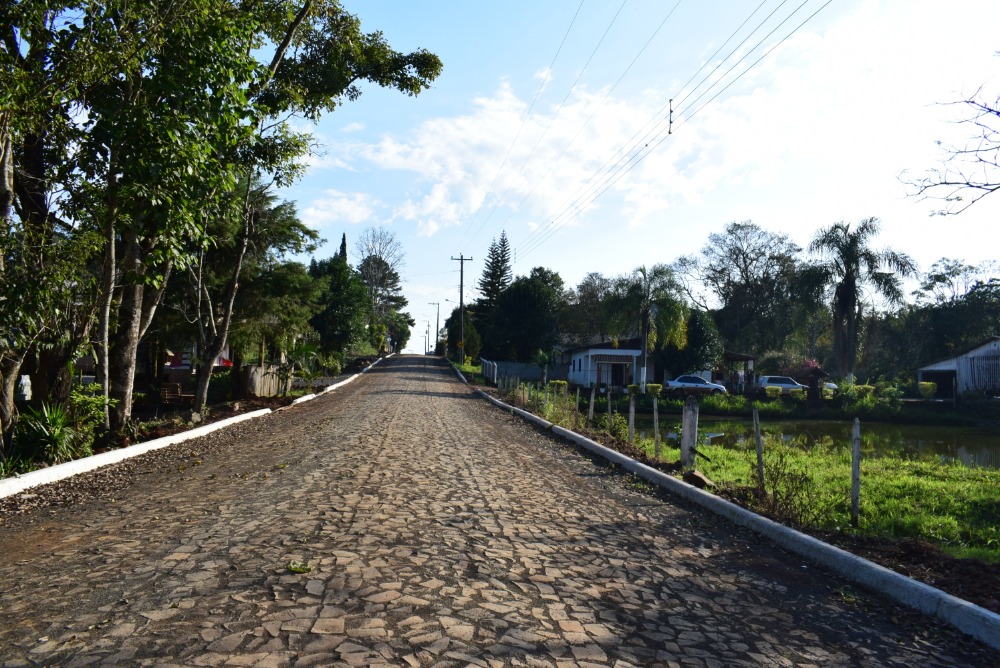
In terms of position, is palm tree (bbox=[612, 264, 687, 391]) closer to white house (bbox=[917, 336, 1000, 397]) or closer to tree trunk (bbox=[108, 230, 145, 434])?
white house (bbox=[917, 336, 1000, 397])

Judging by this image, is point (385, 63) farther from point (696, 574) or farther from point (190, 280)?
point (696, 574)

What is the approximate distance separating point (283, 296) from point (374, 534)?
18.3m

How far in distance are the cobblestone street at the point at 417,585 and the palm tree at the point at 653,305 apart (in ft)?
112

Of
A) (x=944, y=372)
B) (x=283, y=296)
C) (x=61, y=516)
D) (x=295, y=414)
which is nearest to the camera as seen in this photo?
(x=61, y=516)

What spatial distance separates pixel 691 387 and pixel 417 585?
41609 mm

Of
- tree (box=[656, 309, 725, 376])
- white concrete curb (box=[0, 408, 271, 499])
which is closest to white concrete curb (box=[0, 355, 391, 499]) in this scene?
white concrete curb (box=[0, 408, 271, 499])

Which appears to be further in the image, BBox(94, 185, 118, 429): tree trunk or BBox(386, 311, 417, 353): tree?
BBox(386, 311, 417, 353): tree

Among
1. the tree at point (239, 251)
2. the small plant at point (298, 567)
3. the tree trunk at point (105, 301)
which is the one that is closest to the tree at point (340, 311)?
the tree at point (239, 251)

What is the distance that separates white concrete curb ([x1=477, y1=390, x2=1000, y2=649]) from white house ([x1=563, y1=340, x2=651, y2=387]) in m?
39.6

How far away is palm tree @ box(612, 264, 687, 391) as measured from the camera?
41406 mm

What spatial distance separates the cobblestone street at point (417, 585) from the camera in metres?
3.64

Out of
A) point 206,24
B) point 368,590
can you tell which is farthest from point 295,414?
point 368,590

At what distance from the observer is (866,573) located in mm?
5281

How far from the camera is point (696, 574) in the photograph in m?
5.30
